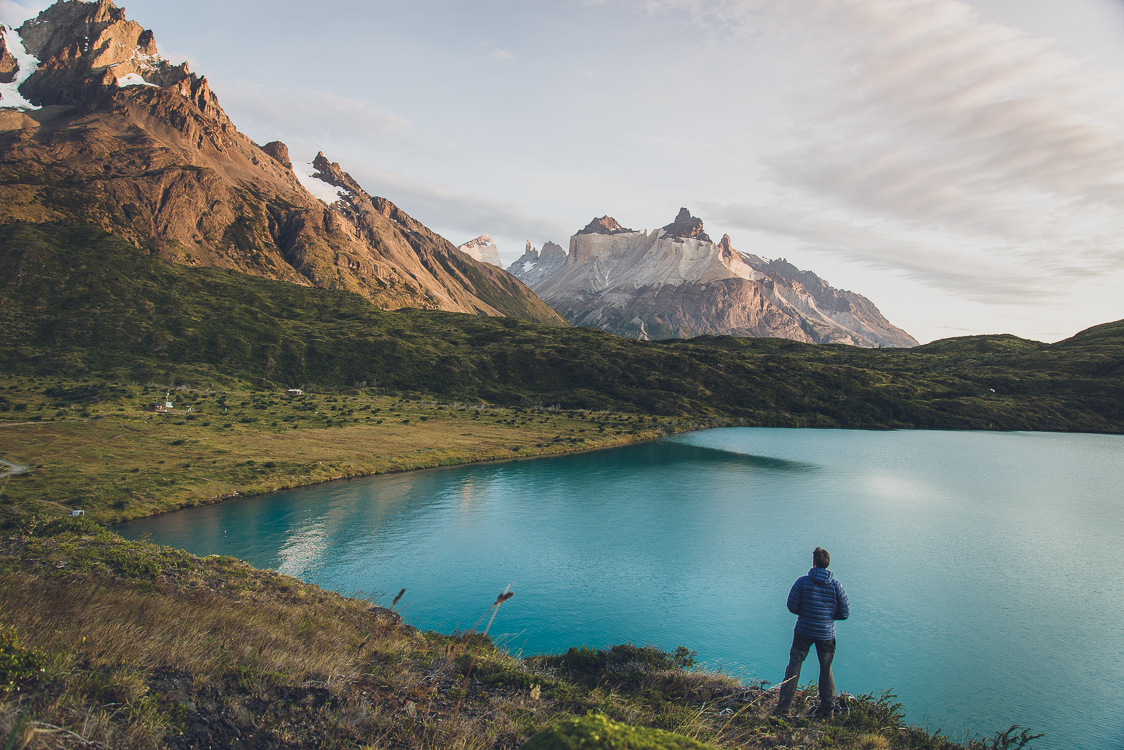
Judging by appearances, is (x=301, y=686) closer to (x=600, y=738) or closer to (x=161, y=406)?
(x=600, y=738)

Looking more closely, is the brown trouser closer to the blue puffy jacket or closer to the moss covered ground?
the blue puffy jacket

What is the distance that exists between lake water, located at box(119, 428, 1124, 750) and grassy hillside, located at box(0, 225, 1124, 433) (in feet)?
243

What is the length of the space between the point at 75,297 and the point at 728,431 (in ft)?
578

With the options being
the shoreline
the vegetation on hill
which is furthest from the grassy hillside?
the vegetation on hill

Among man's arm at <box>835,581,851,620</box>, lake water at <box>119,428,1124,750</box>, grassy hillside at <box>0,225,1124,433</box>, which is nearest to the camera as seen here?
man's arm at <box>835,581,851,620</box>

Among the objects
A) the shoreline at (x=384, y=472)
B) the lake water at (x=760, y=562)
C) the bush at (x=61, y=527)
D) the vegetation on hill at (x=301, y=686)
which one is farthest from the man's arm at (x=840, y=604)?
the shoreline at (x=384, y=472)

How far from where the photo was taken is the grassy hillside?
434 feet

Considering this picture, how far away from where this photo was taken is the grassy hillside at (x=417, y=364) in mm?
132250

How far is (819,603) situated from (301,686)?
12865 millimetres

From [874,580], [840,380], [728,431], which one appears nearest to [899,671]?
[874,580]

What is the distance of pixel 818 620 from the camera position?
1462 cm

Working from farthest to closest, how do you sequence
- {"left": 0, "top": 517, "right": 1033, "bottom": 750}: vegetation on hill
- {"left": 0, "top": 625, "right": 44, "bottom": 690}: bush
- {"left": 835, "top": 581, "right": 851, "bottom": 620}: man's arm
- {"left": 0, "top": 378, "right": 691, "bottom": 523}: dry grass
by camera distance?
{"left": 0, "top": 378, "right": 691, "bottom": 523}: dry grass → {"left": 835, "top": 581, "right": 851, "bottom": 620}: man's arm → {"left": 0, "top": 517, "right": 1033, "bottom": 750}: vegetation on hill → {"left": 0, "top": 625, "right": 44, "bottom": 690}: bush

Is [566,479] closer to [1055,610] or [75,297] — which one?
[1055,610]

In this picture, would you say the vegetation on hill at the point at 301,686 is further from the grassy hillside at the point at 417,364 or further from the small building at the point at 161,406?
the grassy hillside at the point at 417,364
